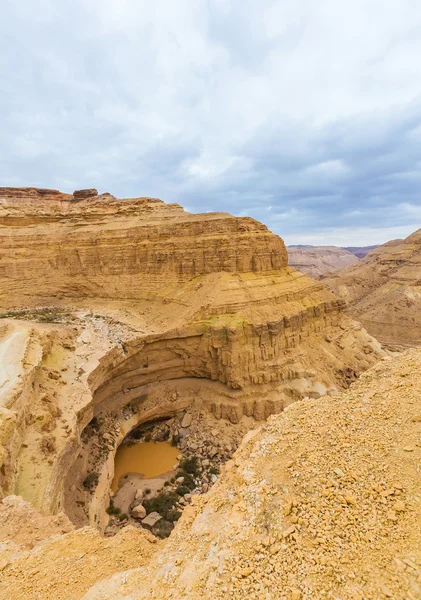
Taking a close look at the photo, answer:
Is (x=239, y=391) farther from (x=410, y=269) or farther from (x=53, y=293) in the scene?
(x=410, y=269)

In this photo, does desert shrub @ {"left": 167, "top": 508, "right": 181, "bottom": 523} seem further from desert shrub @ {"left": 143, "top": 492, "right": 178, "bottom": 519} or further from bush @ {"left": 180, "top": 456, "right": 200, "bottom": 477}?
bush @ {"left": 180, "top": 456, "right": 200, "bottom": 477}

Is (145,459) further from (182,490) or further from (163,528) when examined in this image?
(163,528)

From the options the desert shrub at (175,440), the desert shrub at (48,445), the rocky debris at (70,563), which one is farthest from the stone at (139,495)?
the rocky debris at (70,563)

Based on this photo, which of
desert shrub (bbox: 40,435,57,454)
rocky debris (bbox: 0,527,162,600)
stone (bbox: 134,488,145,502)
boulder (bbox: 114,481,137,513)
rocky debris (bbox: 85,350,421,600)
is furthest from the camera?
stone (bbox: 134,488,145,502)

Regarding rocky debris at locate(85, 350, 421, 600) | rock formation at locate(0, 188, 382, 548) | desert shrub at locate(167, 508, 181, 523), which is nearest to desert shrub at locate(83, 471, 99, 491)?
rock formation at locate(0, 188, 382, 548)

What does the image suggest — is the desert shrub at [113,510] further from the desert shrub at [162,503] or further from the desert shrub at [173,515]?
the desert shrub at [173,515]
